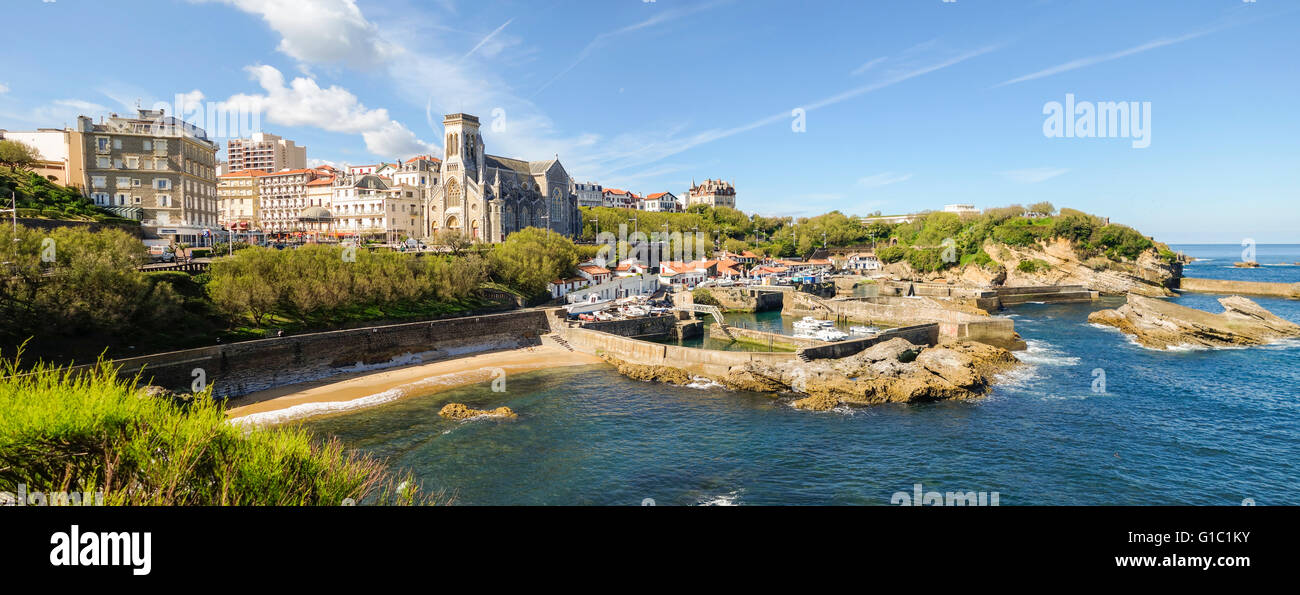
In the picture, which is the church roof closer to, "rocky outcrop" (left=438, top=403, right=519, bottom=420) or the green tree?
the green tree

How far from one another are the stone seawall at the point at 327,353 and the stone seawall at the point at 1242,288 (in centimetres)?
9689

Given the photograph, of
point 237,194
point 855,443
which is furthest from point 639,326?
point 237,194

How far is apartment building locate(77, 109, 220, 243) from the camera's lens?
47281mm

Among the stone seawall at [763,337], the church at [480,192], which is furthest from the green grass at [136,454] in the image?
the church at [480,192]

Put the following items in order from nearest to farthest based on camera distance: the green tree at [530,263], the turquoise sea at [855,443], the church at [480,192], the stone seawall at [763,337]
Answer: the turquoise sea at [855,443]
the stone seawall at [763,337]
the green tree at [530,263]
the church at [480,192]

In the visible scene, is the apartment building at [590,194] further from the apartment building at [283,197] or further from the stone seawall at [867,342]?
the stone seawall at [867,342]

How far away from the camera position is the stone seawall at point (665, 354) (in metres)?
34.0
